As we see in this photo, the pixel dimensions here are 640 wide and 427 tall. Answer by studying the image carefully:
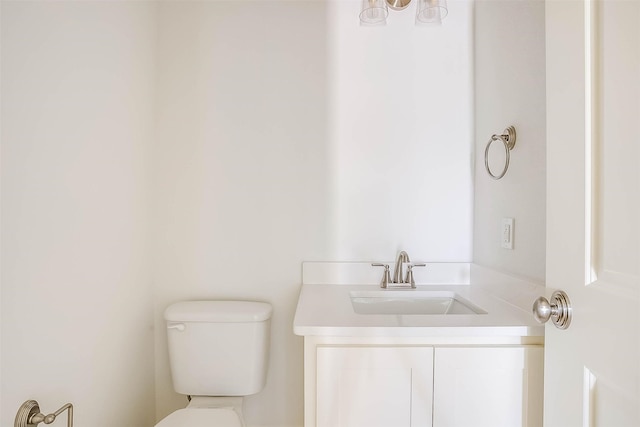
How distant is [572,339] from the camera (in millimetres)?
718

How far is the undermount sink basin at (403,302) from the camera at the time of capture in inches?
58.4

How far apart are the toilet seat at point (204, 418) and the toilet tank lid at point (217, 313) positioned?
1.06 ft

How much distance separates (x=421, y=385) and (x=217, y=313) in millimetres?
832

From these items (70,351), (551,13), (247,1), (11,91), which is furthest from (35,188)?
(551,13)

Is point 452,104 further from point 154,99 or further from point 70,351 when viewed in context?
point 70,351

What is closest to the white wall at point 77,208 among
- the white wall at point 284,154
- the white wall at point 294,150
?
the white wall at point 284,154

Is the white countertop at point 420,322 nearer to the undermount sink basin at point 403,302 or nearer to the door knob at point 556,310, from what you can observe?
the undermount sink basin at point 403,302

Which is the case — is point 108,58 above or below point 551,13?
above

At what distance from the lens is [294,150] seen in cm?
167

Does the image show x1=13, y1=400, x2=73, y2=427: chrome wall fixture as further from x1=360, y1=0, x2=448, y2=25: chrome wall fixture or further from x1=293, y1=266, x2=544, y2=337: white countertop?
x1=360, y1=0, x2=448, y2=25: chrome wall fixture

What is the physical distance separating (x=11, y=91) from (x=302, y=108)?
103cm

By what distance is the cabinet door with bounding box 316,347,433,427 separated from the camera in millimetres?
1026

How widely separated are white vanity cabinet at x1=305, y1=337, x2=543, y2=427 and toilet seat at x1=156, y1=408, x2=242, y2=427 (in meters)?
0.41

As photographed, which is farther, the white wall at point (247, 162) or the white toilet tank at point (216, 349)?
the white wall at point (247, 162)
